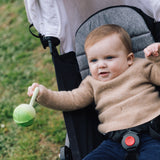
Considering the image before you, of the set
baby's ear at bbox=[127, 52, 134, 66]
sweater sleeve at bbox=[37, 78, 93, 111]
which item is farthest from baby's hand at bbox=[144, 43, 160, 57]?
sweater sleeve at bbox=[37, 78, 93, 111]

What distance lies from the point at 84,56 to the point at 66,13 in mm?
402

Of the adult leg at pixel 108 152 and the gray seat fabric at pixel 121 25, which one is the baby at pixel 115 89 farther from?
the gray seat fabric at pixel 121 25

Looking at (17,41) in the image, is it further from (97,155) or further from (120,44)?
(97,155)

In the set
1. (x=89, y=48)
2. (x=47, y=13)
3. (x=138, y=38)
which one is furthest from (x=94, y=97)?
(x=47, y=13)

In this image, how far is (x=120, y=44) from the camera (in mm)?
2043

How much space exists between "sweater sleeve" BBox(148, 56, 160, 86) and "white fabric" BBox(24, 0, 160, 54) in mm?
434

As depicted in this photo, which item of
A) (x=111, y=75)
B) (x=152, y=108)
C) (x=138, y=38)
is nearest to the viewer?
(x=152, y=108)

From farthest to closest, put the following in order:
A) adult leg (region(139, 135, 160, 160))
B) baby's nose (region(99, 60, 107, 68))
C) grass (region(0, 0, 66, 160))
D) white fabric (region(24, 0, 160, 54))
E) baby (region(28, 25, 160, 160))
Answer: grass (region(0, 0, 66, 160)) → white fabric (region(24, 0, 160, 54)) → baby's nose (region(99, 60, 107, 68)) → baby (region(28, 25, 160, 160)) → adult leg (region(139, 135, 160, 160))

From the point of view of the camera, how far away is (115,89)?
2.03m

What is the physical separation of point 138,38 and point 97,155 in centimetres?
97

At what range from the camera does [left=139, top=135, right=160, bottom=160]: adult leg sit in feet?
5.43

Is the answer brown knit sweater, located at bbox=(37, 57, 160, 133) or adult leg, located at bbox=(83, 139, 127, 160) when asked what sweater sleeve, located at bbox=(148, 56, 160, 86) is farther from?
adult leg, located at bbox=(83, 139, 127, 160)

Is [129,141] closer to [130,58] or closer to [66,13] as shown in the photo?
[130,58]

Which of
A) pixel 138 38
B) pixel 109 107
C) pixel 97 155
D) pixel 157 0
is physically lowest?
pixel 97 155
